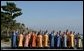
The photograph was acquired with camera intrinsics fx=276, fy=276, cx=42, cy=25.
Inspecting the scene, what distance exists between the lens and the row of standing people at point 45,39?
16.2m

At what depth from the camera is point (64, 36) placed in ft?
53.2

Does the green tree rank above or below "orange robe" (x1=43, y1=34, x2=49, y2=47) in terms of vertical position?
above

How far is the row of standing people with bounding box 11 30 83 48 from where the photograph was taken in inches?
639

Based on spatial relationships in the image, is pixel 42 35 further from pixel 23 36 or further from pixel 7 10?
pixel 7 10

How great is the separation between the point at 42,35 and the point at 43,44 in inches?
23.5

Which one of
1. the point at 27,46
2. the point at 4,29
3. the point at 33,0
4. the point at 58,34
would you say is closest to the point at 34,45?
the point at 27,46

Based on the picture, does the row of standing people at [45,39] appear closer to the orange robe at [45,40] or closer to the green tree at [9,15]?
the orange robe at [45,40]

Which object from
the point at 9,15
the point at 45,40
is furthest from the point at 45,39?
the point at 9,15

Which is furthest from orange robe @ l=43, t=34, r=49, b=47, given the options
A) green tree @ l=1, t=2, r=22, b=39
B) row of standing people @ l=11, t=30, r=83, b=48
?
green tree @ l=1, t=2, r=22, b=39

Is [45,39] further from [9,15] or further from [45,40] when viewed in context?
[9,15]

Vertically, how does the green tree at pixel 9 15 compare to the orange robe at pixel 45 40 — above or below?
above

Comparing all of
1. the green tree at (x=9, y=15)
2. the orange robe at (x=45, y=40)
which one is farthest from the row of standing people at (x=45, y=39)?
the green tree at (x=9, y=15)

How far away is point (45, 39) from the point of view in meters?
16.5

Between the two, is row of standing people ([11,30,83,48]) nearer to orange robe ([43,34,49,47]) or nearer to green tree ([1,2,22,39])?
orange robe ([43,34,49,47])
